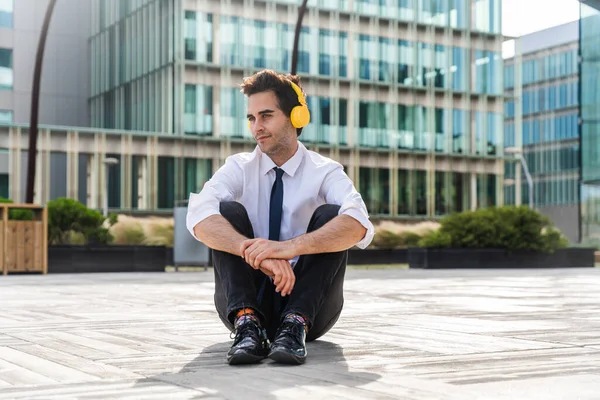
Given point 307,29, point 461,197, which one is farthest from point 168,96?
point 461,197

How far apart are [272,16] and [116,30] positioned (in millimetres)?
8516

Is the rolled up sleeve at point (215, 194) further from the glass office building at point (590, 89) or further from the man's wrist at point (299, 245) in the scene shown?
the glass office building at point (590, 89)

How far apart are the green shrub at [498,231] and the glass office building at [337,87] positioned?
59.9ft

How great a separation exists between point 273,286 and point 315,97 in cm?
4368

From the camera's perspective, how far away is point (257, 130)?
525 centimetres

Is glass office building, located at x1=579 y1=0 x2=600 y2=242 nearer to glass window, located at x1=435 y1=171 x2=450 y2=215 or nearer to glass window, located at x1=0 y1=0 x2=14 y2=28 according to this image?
glass window, located at x1=435 y1=171 x2=450 y2=215

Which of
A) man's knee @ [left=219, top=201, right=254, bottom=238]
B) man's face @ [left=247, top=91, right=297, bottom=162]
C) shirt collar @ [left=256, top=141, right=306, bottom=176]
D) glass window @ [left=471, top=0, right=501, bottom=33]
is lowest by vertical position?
man's knee @ [left=219, top=201, right=254, bottom=238]

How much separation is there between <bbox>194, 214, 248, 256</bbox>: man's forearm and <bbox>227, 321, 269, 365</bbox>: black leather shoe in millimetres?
371

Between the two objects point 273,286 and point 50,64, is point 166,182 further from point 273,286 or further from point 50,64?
point 273,286

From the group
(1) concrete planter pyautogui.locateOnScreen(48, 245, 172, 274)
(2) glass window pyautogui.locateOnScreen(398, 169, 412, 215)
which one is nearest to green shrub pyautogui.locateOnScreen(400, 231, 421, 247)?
(2) glass window pyautogui.locateOnScreen(398, 169, 412, 215)

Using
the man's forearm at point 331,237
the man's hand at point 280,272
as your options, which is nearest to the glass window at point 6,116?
the man's forearm at point 331,237

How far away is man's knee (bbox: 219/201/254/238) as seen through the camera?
501cm

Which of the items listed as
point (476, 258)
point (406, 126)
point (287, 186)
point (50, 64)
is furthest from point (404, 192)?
point (287, 186)

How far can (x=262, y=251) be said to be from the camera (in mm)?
4676
